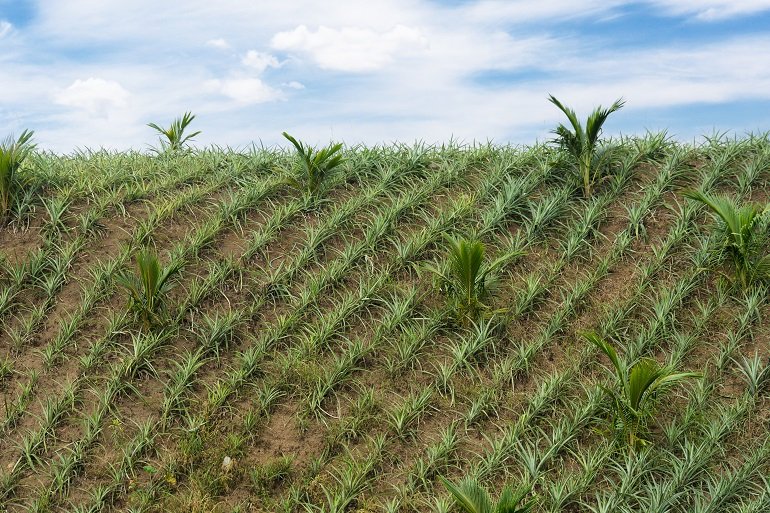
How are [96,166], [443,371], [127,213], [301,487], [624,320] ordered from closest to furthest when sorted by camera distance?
[301,487] < [443,371] < [624,320] < [127,213] < [96,166]

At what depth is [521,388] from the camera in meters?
5.75

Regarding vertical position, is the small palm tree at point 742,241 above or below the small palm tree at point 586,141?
below

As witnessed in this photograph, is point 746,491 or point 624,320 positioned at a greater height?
point 624,320

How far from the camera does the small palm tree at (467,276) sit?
5.91 meters

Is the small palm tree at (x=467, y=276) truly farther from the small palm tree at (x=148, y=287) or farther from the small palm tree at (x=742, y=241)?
the small palm tree at (x=148, y=287)

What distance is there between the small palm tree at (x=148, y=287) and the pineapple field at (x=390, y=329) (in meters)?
0.03

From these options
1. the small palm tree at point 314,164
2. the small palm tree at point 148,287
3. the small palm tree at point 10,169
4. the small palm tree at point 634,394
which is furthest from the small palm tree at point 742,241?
the small palm tree at point 10,169

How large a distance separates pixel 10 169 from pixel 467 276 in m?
3.90

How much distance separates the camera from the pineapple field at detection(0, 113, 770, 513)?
5.20m

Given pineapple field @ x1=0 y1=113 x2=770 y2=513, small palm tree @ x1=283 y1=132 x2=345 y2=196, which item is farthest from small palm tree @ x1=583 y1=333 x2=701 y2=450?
small palm tree @ x1=283 y1=132 x2=345 y2=196

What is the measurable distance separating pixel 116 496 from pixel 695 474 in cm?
361

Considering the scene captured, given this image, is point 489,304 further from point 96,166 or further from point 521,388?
point 96,166

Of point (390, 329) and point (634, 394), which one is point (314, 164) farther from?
point (634, 394)

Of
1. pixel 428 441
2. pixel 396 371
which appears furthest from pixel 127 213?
pixel 428 441
